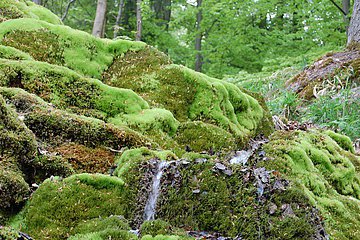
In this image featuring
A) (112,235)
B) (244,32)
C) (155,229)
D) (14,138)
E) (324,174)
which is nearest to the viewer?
(112,235)

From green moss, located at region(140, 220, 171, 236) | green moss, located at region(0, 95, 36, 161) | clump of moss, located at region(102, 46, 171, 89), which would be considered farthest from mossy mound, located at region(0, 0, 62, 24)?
green moss, located at region(140, 220, 171, 236)

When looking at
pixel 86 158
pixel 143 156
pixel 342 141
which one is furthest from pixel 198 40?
pixel 143 156

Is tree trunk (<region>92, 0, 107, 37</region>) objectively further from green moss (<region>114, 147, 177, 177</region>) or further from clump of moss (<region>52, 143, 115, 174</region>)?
green moss (<region>114, 147, 177, 177</region>)

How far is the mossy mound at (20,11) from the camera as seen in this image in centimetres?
754

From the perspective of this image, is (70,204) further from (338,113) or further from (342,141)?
(338,113)

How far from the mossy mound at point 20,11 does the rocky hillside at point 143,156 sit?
7cm

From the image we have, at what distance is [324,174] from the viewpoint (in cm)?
475

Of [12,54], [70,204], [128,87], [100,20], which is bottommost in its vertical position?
[70,204]

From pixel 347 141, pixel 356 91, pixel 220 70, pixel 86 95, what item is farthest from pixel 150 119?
pixel 220 70

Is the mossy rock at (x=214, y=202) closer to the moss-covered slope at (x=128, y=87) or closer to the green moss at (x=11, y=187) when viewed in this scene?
the green moss at (x=11, y=187)

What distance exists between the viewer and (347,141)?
6293 mm

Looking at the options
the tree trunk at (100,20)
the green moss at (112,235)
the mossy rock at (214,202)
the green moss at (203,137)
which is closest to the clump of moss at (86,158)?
the mossy rock at (214,202)

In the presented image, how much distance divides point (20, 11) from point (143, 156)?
218 inches

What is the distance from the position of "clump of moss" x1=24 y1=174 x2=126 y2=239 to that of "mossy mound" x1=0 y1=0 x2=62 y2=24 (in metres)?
5.27
